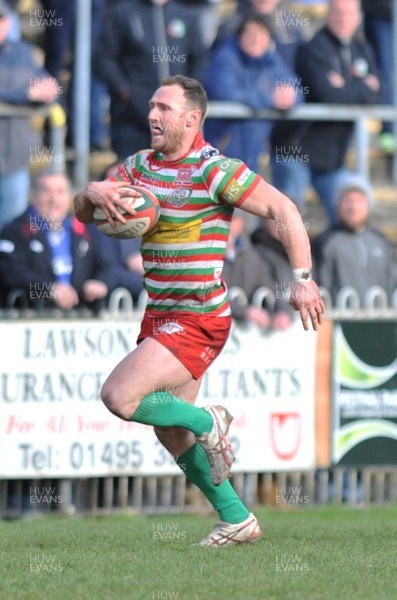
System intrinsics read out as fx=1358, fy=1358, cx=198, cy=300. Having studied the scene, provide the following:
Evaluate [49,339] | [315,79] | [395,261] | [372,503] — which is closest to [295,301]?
[49,339]

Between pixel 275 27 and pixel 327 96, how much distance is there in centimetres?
94

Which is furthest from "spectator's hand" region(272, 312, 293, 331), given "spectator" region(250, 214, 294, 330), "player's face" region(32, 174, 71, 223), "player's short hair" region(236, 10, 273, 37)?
"player's short hair" region(236, 10, 273, 37)

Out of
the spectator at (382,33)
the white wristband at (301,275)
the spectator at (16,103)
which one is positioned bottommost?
the white wristband at (301,275)

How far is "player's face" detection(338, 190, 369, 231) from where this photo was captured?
508 inches

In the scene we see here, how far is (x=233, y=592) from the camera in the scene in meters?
5.88

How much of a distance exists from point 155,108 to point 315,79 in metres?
7.58

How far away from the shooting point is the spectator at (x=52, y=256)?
37.3ft

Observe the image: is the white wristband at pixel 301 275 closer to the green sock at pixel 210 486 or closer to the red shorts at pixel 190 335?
the red shorts at pixel 190 335

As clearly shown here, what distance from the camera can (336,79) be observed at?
14750 millimetres

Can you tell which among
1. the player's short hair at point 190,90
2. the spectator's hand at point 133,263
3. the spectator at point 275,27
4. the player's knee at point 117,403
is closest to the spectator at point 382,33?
the spectator at point 275,27

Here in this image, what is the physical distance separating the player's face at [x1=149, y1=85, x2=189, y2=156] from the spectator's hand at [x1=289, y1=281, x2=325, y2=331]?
1.06 m

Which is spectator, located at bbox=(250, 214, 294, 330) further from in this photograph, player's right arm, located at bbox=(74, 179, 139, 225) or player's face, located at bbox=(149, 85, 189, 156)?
player's right arm, located at bbox=(74, 179, 139, 225)

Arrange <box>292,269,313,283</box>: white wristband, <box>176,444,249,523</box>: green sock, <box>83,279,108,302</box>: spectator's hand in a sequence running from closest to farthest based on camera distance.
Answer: <box>292,269,313,283</box>: white wristband < <box>176,444,249,523</box>: green sock < <box>83,279,108,302</box>: spectator's hand

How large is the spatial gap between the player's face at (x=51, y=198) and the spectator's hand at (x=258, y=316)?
5.96 feet
